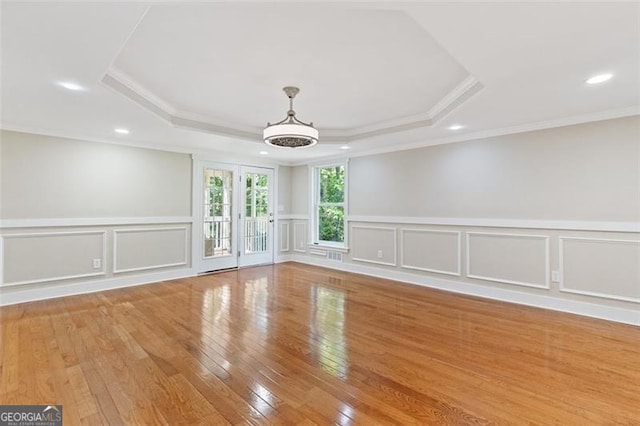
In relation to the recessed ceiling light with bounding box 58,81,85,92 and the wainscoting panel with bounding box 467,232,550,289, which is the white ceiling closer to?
the recessed ceiling light with bounding box 58,81,85,92

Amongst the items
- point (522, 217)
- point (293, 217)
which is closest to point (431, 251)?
point (522, 217)

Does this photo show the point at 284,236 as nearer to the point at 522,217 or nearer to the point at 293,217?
the point at 293,217

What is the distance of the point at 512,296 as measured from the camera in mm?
3984

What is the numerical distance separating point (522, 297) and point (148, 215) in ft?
18.1

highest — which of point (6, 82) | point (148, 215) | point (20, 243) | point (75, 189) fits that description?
point (6, 82)

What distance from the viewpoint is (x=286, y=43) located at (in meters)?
2.24

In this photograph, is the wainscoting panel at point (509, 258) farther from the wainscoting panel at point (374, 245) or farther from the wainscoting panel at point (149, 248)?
the wainscoting panel at point (149, 248)

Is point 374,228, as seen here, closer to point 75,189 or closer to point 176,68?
point 176,68

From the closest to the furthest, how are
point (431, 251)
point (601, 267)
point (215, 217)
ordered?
point (601, 267), point (431, 251), point (215, 217)

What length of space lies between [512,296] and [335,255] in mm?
3105

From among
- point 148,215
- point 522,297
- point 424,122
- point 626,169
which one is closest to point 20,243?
point 148,215

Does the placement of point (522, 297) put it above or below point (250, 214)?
below

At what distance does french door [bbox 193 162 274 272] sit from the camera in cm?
558

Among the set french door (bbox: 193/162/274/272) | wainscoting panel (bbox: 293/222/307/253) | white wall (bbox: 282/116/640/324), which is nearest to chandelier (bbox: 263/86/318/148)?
white wall (bbox: 282/116/640/324)
